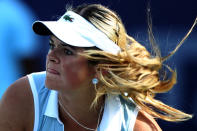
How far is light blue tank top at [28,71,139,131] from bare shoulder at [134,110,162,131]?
0.09 ft

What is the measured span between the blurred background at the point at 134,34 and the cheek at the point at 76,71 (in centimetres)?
110

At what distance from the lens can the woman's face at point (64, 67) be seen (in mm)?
1875

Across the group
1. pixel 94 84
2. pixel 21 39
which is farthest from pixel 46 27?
pixel 21 39

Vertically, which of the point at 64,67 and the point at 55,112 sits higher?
the point at 64,67

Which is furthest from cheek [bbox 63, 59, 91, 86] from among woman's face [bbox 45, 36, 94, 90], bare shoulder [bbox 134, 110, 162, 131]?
bare shoulder [bbox 134, 110, 162, 131]

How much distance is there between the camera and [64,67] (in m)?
1.87

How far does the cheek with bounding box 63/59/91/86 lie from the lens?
188cm

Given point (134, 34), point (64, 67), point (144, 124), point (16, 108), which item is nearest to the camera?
point (64, 67)

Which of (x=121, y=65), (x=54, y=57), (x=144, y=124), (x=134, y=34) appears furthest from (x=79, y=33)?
(x=134, y=34)

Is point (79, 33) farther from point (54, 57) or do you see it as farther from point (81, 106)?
point (81, 106)

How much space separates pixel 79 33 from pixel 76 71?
0.20 meters

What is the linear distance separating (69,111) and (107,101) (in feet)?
0.73

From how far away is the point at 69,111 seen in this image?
2.11 m

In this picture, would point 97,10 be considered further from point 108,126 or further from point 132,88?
point 108,126
